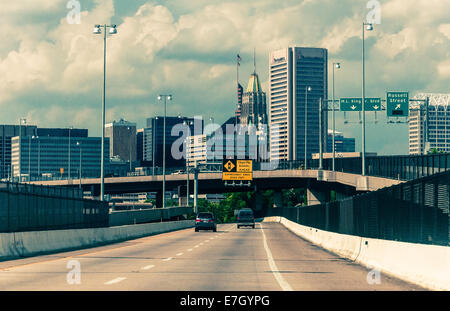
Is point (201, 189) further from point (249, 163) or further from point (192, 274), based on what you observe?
point (192, 274)

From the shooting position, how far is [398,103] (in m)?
73.5

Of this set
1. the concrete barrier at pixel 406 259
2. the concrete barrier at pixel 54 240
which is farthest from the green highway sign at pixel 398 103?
the concrete barrier at pixel 406 259

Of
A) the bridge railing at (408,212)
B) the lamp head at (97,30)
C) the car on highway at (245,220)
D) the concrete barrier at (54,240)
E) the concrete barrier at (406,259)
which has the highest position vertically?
the lamp head at (97,30)

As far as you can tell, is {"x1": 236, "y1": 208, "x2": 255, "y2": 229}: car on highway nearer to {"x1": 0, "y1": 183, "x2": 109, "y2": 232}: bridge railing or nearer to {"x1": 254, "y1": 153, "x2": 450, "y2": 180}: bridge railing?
{"x1": 254, "y1": 153, "x2": 450, "y2": 180}: bridge railing

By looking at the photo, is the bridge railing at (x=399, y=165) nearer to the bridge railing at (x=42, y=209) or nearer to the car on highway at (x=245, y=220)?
the car on highway at (x=245, y=220)

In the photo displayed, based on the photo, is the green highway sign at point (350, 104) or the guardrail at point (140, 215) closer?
the guardrail at point (140, 215)

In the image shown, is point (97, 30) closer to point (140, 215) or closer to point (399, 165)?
point (399, 165)

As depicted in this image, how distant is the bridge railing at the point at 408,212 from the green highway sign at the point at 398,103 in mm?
41990

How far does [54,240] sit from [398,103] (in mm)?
47392

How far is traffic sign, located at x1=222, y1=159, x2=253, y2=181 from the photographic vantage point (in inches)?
4326

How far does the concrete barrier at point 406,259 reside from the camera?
51.8 feet

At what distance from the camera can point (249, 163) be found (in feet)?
362
